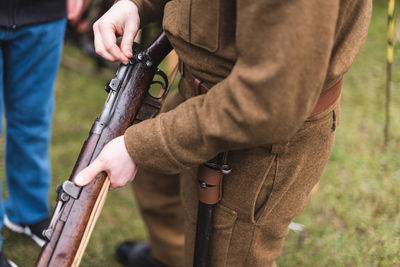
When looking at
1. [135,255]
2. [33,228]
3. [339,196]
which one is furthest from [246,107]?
[339,196]

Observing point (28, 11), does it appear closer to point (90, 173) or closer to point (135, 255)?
point (90, 173)

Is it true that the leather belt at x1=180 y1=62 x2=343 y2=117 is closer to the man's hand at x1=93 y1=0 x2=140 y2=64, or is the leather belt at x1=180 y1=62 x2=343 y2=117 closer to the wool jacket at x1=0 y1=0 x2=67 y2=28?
the man's hand at x1=93 y1=0 x2=140 y2=64

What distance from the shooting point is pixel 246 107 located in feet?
3.52

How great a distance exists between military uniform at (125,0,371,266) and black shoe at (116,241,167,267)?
831mm

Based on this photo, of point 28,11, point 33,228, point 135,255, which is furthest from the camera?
point 33,228

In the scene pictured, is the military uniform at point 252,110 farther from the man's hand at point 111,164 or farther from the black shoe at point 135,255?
the black shoe at point 135,255

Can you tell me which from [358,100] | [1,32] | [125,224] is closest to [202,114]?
[1,32]

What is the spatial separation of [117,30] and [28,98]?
0.99m

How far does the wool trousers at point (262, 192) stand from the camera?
4.53 ft

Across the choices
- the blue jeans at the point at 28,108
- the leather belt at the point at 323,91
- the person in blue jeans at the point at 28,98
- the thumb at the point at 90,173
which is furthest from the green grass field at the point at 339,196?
the thumb at the point at 90,173

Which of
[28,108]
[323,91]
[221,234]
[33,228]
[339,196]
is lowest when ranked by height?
[339,196]

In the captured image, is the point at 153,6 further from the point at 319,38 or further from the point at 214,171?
the point at 319,38

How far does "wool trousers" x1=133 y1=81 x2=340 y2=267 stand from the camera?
1.38 meters

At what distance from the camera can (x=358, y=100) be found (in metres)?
4.42
